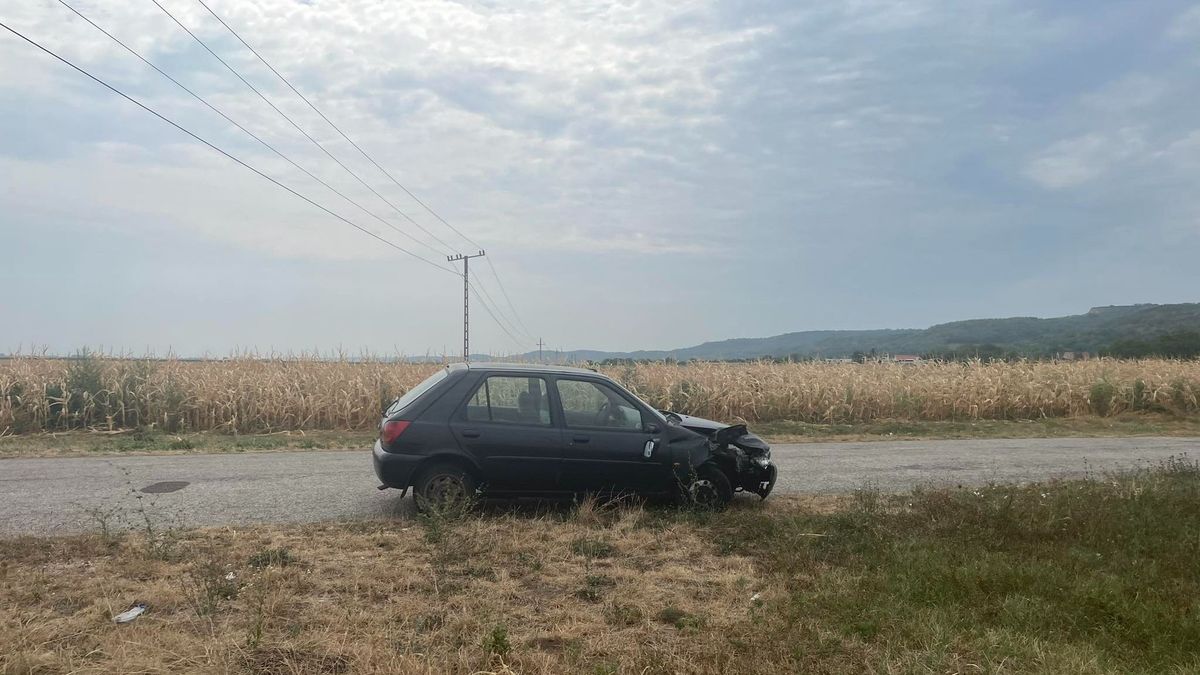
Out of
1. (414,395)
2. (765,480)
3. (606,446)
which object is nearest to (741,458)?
(765,480)

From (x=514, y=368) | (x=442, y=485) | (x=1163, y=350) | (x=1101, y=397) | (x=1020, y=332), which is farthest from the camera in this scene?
(x=1020, y=332)

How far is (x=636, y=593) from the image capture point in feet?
17.6

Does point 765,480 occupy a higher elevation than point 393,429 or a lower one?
lower

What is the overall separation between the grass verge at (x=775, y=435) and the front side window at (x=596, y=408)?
774cm

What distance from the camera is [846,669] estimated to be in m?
4.06

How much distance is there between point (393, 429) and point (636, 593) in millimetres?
3367

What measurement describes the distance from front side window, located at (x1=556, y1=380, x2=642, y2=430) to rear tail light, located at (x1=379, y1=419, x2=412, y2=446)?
1.61m

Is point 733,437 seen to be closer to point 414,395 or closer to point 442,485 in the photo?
point 442,485

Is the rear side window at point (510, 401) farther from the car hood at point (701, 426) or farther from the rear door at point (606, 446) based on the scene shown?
the car hood at point (701, 426)

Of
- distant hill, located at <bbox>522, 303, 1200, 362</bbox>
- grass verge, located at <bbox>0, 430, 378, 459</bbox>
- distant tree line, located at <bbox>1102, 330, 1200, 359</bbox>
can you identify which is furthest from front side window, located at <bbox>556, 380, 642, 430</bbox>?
distant hill, located at <bbox>522, 303, 1200, 362</bbox>

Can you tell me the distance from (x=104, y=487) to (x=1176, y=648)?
10644mm

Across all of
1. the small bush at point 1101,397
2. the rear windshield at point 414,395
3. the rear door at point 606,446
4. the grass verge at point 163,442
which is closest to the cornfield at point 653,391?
the small bush at point 1101,397

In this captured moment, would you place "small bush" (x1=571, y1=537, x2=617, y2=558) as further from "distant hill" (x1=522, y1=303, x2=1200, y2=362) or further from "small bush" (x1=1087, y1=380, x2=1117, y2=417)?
"distant hill" (x1=522, y1=303, x2=1200, y2=362)

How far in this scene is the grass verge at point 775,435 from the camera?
14.1 meters
